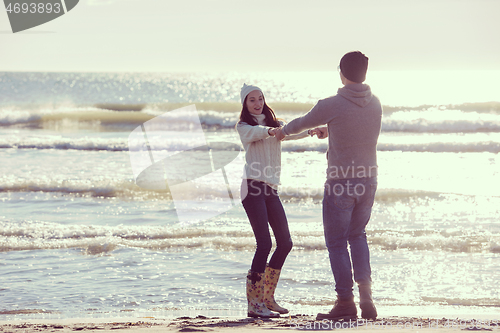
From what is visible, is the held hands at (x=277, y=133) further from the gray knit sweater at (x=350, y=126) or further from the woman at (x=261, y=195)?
the gray knit sweater at (x=350, y=126)

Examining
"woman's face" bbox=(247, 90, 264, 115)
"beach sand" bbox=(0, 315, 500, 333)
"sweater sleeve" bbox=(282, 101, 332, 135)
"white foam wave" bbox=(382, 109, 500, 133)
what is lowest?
"beach sand" bbox=(0, 315, 500, 333)

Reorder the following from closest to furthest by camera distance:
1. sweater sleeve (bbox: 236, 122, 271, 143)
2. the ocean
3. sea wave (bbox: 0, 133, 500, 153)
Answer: sweater sleeve (bbox: 236, 122, 271, 143)
the ocean
sea wave (bbox: 0, 133, 500, 153)

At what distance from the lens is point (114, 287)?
5371 mm

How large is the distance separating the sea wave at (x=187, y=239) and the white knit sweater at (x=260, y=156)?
9.59 ft

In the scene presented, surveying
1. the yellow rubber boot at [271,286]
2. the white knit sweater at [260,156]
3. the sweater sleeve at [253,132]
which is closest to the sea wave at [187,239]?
the yellow rubber boot at [271,286]

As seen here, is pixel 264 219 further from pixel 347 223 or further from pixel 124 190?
pixel 124 190

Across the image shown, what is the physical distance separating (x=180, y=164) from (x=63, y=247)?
8177mm

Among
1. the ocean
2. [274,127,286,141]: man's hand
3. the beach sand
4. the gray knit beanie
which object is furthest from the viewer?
Answer: the ocean

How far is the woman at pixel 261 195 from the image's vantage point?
409 centimetres

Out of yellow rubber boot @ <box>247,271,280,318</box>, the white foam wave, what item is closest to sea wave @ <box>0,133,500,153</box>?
the white foam wave

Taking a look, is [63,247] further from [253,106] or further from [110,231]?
[253,106]

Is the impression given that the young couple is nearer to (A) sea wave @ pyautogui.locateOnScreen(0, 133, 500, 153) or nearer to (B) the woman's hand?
(B) the woman's hand

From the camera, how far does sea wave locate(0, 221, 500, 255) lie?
268 inches

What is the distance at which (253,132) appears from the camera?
13.2 ft
